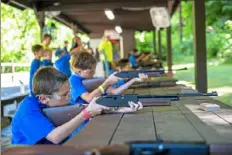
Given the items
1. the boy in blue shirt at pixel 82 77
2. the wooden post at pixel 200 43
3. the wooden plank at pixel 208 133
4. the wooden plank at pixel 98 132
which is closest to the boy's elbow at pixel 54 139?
the wooden plank at pixel 98 132

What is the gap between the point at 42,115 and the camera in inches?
94.1

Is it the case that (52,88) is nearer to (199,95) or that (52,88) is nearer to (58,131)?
(58,131)

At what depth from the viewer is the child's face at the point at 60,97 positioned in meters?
2.57

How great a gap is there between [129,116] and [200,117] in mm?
441

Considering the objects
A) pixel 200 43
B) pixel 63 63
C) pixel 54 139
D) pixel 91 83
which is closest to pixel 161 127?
Answer: pixel 54 139

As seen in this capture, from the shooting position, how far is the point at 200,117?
2494 mm

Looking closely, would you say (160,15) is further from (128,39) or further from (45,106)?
(128,39)

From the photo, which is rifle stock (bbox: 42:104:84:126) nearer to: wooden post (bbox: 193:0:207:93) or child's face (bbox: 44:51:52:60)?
wooden post (bbox: 193:0:207:93)

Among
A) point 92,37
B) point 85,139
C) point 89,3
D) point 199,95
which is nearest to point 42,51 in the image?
point 89,3

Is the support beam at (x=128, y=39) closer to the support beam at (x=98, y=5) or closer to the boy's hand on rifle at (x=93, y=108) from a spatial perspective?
the support beam at (x=98, y=5)

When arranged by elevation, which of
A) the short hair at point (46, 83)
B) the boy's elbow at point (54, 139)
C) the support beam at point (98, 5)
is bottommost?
the boy's elbow at point (54, 139)

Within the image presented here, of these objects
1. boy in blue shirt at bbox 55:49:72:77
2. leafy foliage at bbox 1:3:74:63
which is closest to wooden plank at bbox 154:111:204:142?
boy in blue shirt at bbox 55:49:72:77

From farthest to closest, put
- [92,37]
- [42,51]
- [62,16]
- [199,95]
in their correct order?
1. [92,37]
2. [62,16]
3. [42,51]
4. [199,95]

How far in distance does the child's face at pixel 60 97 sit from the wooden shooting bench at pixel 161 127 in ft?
0.78
